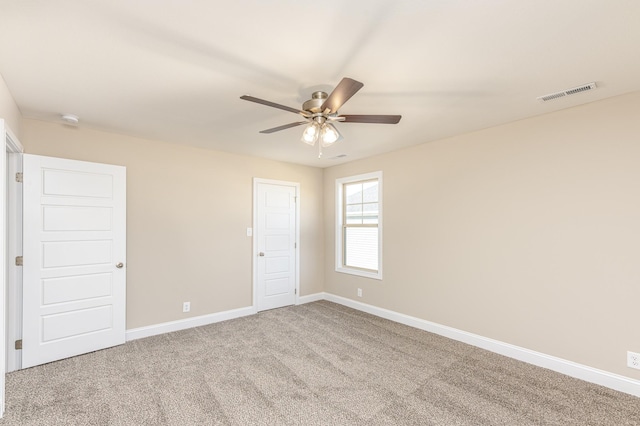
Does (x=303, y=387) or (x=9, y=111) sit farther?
(x=303, y=387)

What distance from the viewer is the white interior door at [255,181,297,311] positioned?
4773mm

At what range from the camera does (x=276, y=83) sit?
2299mm

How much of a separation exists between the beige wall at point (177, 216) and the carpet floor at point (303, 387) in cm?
62

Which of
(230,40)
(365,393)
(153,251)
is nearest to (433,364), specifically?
(365,393)

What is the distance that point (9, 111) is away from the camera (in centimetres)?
246

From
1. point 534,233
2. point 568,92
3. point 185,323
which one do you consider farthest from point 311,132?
point 185,323

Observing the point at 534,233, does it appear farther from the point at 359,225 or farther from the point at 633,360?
the point at 359,225

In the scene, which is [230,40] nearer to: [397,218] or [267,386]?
[267,386]

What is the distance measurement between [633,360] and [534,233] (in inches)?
48.0

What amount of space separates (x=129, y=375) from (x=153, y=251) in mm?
1493

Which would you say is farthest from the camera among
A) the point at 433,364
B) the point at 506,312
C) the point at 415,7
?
the point at 506,312

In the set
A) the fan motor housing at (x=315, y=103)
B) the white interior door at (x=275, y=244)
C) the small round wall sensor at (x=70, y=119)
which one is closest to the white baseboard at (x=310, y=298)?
the white interior door at (x=275, y=244)

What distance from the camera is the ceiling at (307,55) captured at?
1.55 meters

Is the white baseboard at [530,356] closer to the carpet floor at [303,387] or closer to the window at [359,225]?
the carpet floor at [303,387]
